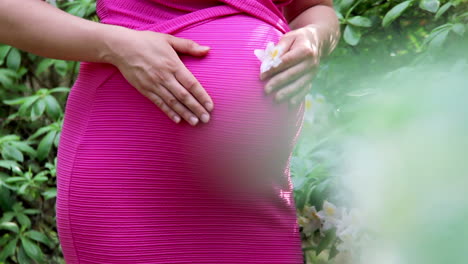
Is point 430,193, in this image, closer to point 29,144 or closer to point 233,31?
point 233,31

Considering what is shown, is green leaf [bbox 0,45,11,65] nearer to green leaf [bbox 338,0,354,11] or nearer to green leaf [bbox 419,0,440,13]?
green leaf [bbox 338,0,354,11]

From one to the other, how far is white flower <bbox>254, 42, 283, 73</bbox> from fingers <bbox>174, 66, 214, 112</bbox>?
119 millimetres

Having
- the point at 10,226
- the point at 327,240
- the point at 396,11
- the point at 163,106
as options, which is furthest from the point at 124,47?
the point at 10,226

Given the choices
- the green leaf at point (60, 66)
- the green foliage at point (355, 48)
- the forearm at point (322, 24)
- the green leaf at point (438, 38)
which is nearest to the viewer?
the forearm at point (322, 24)

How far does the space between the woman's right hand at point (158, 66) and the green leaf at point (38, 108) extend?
1918 millimetres

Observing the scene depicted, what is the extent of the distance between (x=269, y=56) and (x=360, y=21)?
3.93 ft

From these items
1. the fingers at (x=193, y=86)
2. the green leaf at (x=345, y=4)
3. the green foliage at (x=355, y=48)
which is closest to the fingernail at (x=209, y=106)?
the fingers at (x=193, y=86)

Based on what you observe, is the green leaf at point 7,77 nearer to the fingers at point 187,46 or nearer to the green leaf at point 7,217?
the green leaf at point 7,217

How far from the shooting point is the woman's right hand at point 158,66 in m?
1.17

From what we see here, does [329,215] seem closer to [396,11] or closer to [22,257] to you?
[396,11]

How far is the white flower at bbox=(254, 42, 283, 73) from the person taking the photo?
3.89 ft

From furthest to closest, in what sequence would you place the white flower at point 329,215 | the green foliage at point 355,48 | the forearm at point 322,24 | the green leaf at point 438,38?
the white flower at point 329,215 < the green foliage at point 355,48 < the green leaf at point 438,38 < the forearm at point 322,24

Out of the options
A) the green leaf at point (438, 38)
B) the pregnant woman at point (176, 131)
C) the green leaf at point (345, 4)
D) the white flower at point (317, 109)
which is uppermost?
the pregnant woman at point (176, 131)

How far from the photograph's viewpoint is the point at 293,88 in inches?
47.7
